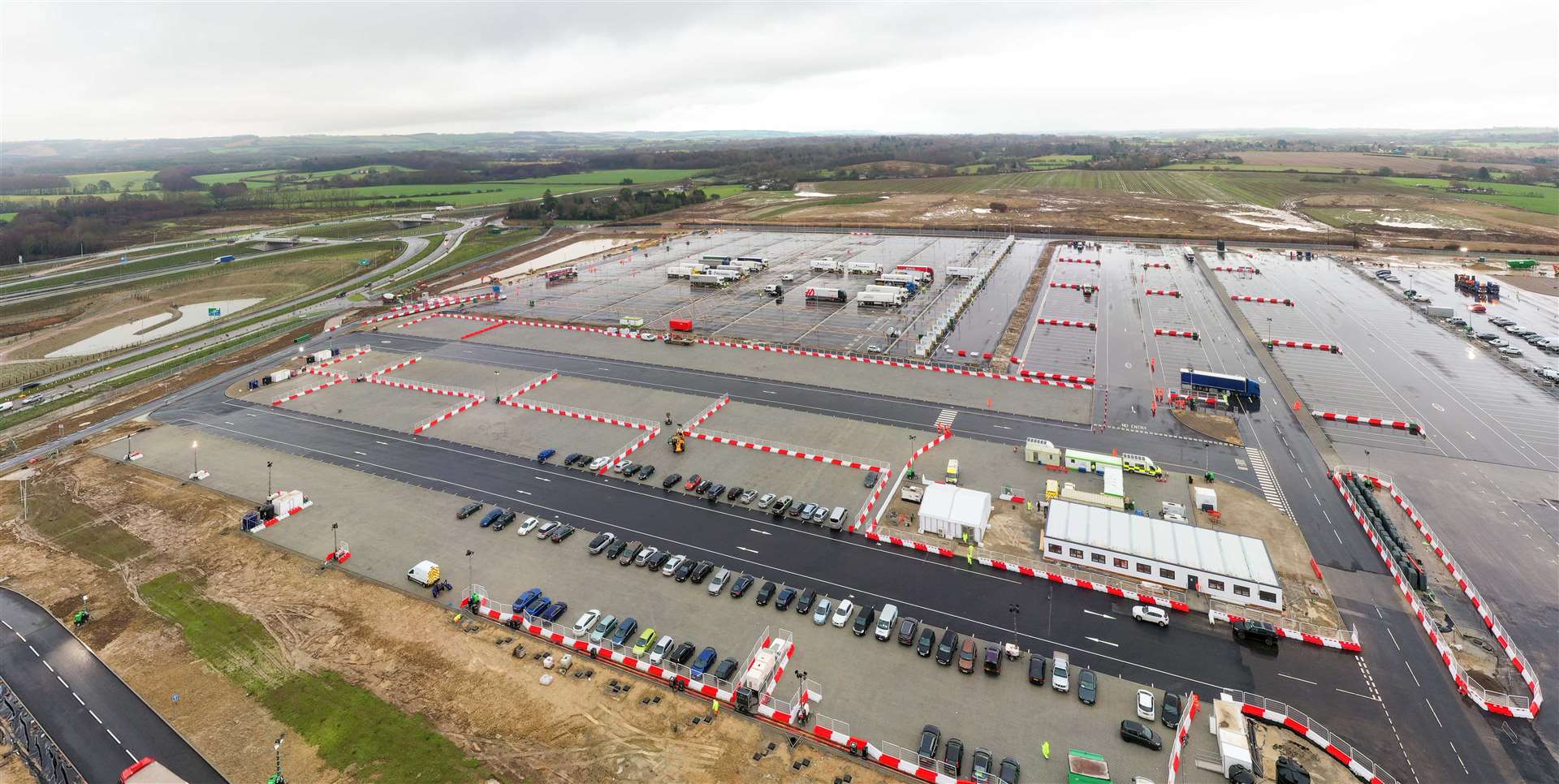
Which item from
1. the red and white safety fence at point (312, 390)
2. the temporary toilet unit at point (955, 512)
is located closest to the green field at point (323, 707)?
the temporary toilet unit at point (955, 512)

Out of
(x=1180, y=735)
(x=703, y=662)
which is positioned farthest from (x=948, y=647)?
(x=703, y=662)

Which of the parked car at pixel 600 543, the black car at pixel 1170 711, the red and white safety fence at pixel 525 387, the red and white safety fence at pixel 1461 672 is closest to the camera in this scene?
the black car at pixel 1170 711

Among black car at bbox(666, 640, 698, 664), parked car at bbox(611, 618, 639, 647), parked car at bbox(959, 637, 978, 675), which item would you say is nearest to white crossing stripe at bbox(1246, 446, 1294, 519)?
parked car at bbox(959, 637, 978, 675)

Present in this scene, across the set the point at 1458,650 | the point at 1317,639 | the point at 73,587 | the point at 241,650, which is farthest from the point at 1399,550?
the point at 73,587

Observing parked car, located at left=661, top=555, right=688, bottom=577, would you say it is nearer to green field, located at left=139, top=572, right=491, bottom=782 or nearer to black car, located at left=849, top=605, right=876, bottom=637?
black car, located at left=849, top=605, right=876, bottom=637

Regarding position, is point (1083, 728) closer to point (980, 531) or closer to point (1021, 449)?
point (980, 531)

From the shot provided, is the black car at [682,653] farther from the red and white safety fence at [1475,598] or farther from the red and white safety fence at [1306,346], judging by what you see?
the red and white safety fence at [1306,346]
